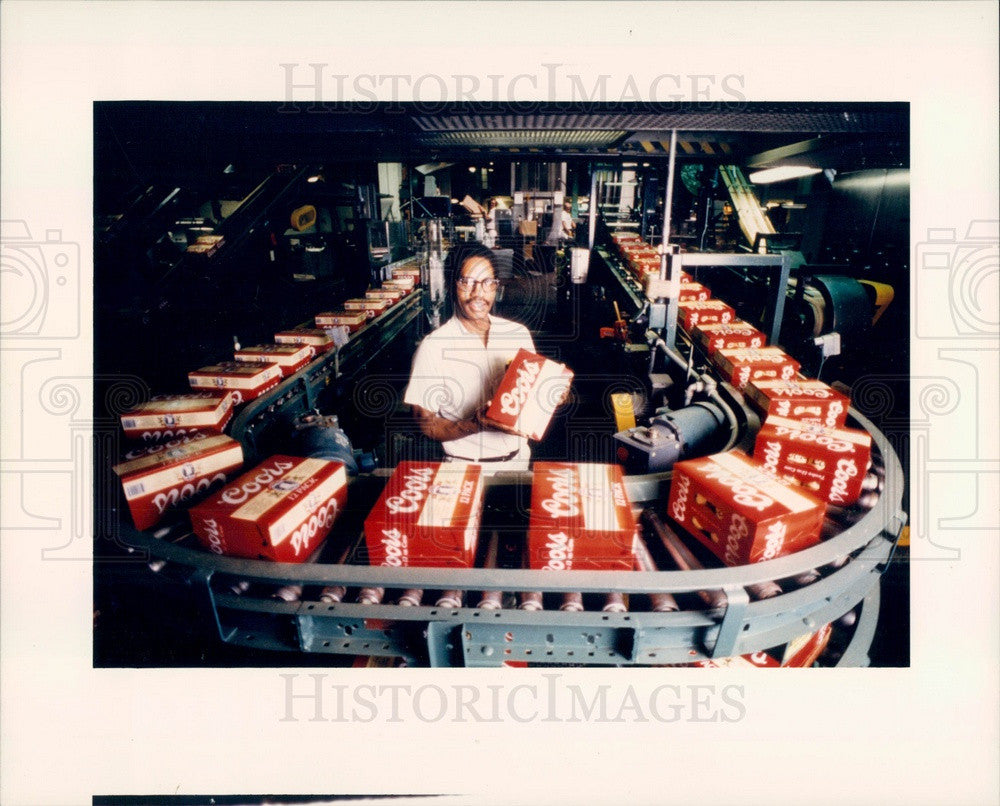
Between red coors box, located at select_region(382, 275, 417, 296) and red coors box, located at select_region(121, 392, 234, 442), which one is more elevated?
red coors box, located at select_region(382, 275, 417, 296)

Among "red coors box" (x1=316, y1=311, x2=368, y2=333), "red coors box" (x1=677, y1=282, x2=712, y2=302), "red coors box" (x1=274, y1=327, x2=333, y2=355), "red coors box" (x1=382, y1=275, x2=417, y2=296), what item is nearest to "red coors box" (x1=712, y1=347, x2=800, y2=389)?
"red coors box" (x1=677, y1=282, x2=712, y2=302)

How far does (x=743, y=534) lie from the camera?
1.48 meters

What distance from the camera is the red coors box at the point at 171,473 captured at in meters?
1.71

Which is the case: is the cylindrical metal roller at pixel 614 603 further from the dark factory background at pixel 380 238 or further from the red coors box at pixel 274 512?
the dark factory background at pixel 380 238

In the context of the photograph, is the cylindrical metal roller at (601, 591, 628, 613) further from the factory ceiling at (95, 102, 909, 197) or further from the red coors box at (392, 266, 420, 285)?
the red coors box at (392, 266, 420, 285)

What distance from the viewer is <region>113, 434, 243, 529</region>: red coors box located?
1.71 m

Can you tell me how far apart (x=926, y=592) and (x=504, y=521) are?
1674 mm

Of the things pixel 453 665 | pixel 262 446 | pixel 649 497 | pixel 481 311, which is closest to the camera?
pixel 453 665

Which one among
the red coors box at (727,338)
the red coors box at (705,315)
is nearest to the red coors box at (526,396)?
the red coors box at (727,338)

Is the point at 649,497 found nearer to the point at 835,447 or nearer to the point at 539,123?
the point at 835,447

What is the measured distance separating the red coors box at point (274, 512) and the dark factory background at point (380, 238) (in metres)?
0.30

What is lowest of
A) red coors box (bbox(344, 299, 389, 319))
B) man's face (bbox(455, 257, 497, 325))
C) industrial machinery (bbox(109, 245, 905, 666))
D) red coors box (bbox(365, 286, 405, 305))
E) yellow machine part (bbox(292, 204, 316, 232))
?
industrial machinery (bbox(109, 245, 905, 666))

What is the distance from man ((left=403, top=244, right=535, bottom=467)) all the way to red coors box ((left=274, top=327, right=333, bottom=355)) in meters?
1.75

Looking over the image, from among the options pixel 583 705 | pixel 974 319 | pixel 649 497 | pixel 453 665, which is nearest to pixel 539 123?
pixel 649 497
